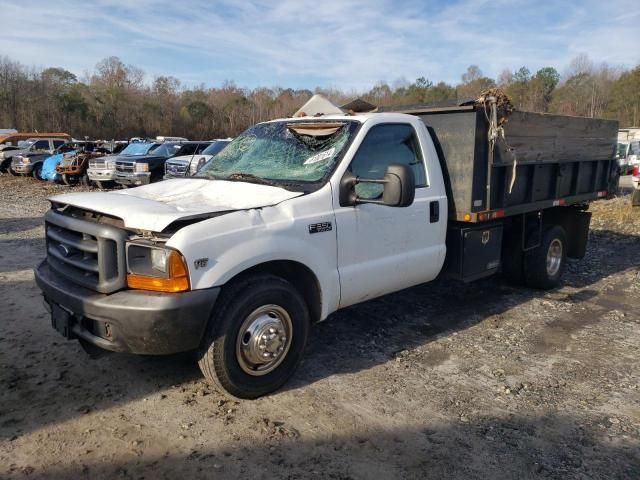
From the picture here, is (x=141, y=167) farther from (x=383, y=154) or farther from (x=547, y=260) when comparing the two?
(x=383, y=154)

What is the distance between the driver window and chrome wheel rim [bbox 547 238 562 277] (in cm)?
283

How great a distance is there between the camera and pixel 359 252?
13.5 ft

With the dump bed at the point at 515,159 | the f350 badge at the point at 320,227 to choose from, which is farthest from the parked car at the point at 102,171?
the f350 badge at the point at 320,227

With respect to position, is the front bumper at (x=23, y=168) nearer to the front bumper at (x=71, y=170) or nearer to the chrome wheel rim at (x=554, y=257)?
the front bumper at (x=71, y=170)

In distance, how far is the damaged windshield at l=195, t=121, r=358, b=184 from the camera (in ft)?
13.5

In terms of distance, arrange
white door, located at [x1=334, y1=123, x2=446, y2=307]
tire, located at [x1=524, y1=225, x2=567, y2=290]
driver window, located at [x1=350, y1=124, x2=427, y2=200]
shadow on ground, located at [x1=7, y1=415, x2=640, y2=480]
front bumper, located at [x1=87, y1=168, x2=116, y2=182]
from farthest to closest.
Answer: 1. front bumper, located at [x1=87, y1=168, x2=116, y2=182]
2. tire, located at [x1=524, y1=225, x2=567, y2=290]
3. driver window, located at [x1=350, y1=124, x2=427, y2=200]
4. white door, located at [x1=334, y1=123, x2=446, y2=307]
5. shadow on ground, located at [x1=7, y1=415, x2=640, y2=480]

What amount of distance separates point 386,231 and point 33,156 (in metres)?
21.6

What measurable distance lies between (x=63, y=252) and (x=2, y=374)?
108 cm

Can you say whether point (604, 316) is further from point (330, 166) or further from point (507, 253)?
point (330, 166)

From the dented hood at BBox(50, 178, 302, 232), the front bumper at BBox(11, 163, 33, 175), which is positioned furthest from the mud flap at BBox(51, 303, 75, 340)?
the front bumper at BBox(11, 163, 33, 175)

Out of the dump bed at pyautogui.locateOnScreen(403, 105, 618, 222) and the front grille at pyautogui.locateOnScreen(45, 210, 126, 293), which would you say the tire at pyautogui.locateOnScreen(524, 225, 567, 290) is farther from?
the front grille at pyautogui.locateOnScreen(45, 210, 126, 293)

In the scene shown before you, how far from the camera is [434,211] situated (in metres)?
4.70

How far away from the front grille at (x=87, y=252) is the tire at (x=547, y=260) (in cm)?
488

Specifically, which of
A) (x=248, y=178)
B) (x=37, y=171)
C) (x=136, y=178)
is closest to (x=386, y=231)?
(x=248, y=178)
